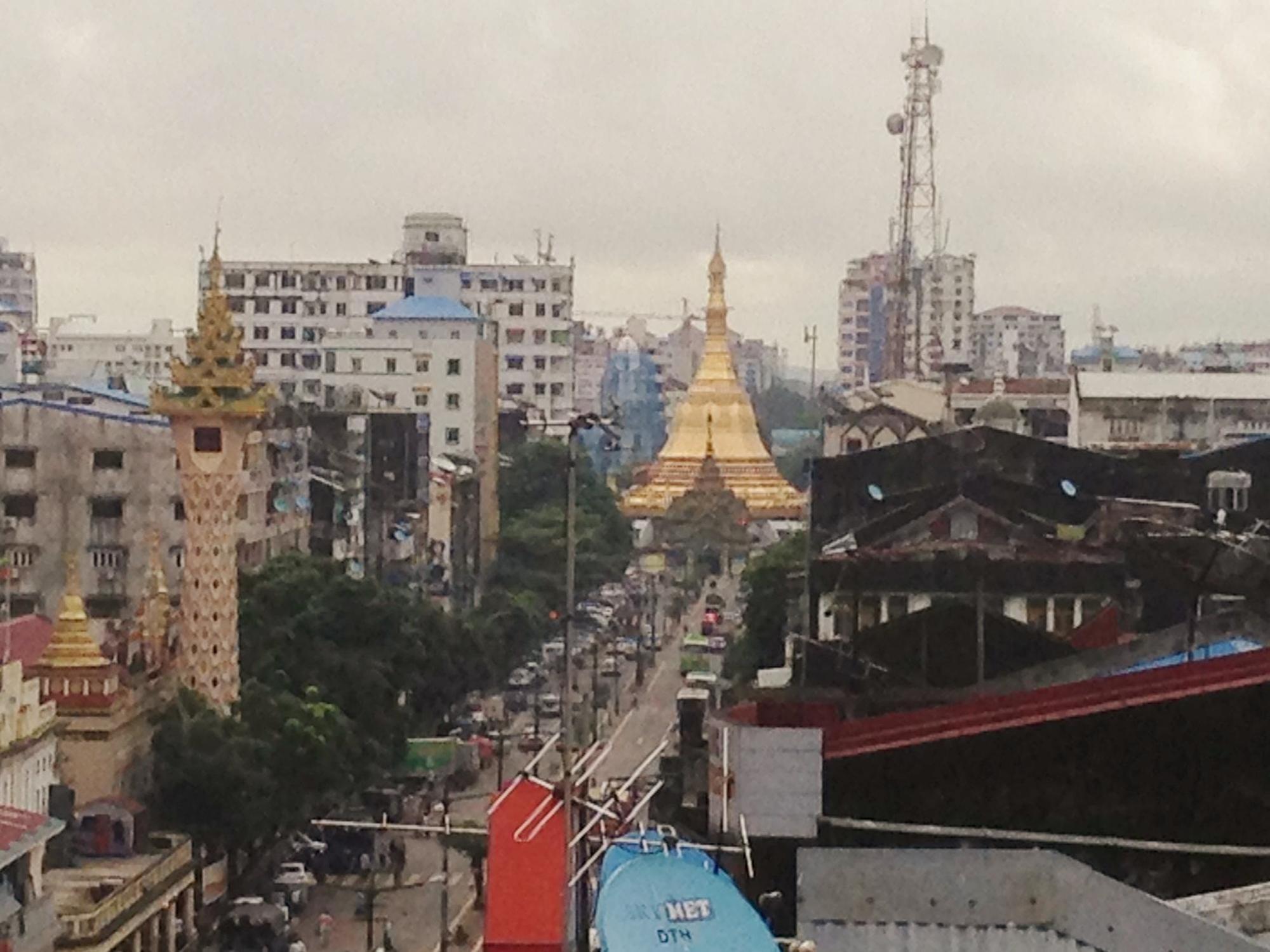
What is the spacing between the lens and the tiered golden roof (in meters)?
52.7

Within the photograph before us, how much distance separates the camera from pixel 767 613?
66.2m

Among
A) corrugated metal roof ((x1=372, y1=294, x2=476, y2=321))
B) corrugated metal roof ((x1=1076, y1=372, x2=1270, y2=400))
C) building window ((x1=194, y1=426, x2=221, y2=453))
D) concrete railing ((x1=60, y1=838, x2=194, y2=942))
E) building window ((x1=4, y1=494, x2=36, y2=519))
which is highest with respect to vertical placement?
corrugated metal roof ((x1=372, y1=294, x2=476, y2=321))

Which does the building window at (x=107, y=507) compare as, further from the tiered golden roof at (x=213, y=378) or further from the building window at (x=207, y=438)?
the building window at (x=207, y=438)

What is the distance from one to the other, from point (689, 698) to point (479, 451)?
87.1m

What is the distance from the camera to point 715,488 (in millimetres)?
127125

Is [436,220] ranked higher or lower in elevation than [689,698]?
higher

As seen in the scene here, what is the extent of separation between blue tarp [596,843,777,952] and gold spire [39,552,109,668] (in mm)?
31195

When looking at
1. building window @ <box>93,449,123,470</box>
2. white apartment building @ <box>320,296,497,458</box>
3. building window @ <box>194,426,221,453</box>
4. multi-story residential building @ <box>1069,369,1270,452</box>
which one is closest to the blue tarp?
building window @ <box>194,426,221,453</box>

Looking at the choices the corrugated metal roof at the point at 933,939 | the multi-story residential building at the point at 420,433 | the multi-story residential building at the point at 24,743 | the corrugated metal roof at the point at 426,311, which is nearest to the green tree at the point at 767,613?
the multi-story residential building at the point at 24,743

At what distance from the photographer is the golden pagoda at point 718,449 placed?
129500mm

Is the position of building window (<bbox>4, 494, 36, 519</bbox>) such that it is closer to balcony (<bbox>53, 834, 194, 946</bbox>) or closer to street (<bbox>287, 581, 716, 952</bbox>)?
street (<bbox>287, 581, 716, 952</bbox>)

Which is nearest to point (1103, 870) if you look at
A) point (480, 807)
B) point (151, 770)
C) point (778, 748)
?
point (778, 748)

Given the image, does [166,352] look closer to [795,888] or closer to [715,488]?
[715,488]

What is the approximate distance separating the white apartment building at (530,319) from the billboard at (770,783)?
4790 inches
